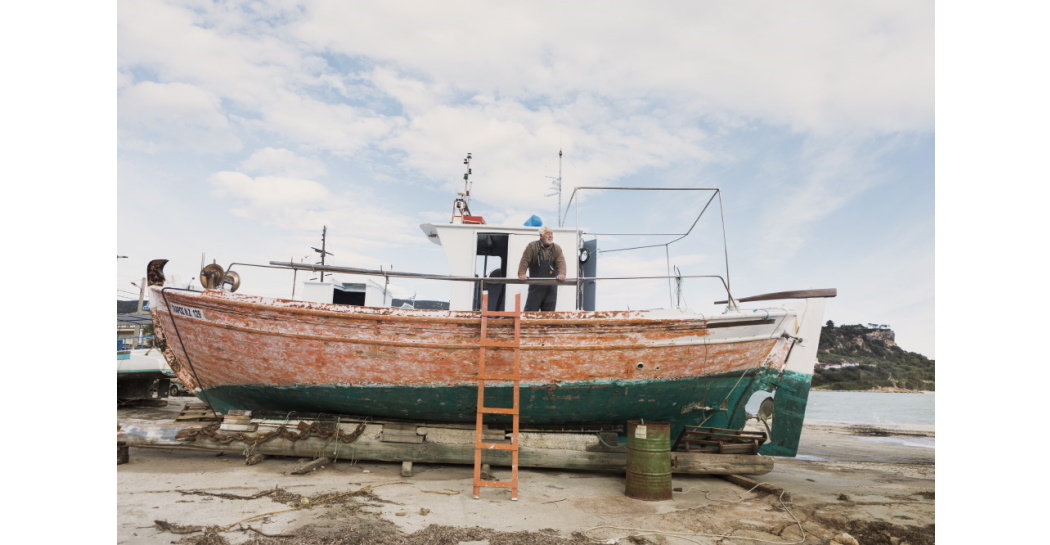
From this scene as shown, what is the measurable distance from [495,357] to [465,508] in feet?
5.10

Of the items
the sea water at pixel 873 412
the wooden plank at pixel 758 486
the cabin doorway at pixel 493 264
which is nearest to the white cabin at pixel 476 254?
the cabin doorway at pixel 493 264

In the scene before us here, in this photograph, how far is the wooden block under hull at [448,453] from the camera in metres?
5.59

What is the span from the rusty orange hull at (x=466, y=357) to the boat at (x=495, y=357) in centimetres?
1

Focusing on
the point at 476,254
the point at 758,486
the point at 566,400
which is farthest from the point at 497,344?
the point at 758,486

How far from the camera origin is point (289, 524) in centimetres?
375

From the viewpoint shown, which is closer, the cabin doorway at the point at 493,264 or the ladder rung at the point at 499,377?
the ladder rung at the point at 499,377

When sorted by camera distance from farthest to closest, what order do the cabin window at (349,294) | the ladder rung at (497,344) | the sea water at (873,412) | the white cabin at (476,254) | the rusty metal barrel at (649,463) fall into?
the sea water at (873,412) → the cabin window at (349,294) → the white cabin at (476,254) → the ladder rung at (497,344) → the rusty metal barrel at (649,463)

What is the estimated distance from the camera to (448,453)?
18.4ft

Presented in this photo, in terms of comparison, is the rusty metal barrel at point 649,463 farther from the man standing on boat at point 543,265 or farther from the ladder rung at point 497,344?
the man standing on boat at point 543,265

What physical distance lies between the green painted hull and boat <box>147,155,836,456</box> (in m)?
0.02
